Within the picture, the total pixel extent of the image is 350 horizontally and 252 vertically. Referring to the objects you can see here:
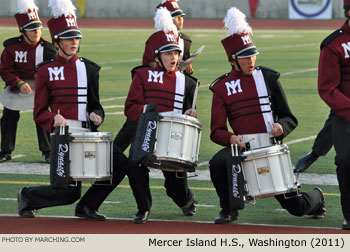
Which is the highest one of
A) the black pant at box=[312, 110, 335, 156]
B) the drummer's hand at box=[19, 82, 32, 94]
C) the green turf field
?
the drummer's hand at box=[19, 82, 32, 94]

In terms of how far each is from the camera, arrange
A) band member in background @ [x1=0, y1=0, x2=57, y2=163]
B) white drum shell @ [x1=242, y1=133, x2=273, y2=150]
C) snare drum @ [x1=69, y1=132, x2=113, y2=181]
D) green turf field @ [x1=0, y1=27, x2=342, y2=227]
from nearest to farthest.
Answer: snare drum @ [x1=69, y1=132, x2=113, y2=181] < white drum shell @ [x1=242, y1=133, x2=273, y2=150] < green turf field @ [x1=0, y1=27, x2=342, y2=227] < band member in background @ [x1=0, y1=0, x2=57, y2=163]

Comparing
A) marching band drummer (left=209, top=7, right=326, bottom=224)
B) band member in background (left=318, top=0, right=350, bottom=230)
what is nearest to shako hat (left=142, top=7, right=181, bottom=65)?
marching band drummer (left=209, top=7, right=326, bottom=224)

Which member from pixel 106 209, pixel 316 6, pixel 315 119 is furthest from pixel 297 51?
pixel 106 209

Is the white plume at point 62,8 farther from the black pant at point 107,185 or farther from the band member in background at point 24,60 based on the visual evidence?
the band member in background at point 24,60

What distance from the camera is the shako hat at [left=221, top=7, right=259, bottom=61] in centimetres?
791

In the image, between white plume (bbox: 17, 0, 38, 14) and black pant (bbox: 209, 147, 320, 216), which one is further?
white plume (bbox: 17, 0, 38, 14)

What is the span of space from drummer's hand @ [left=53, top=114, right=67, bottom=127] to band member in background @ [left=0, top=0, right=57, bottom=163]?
315cm

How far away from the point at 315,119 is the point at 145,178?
648cm

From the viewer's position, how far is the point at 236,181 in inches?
296

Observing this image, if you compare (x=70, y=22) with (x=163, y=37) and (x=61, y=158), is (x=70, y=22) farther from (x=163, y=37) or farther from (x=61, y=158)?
(x=61, y=158)

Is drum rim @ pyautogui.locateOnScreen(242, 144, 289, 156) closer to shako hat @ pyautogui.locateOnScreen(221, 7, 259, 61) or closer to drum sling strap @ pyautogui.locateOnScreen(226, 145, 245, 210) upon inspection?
drum sling strap @ pyautogui.locateOnScreen(226, 145, 245, 210)

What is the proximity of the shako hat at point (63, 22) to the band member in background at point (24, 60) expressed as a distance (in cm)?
286

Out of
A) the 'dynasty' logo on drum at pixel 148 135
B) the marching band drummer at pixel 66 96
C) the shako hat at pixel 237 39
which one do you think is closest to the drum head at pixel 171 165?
the 'dynasty' logo on drum at pixel 148 135

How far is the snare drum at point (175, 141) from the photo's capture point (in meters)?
7.64
